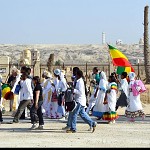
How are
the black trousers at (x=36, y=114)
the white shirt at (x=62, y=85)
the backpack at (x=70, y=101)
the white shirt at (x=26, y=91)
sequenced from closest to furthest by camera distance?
the backpack at (x=70, y=101)
the black trousers at (x=36, y=114)
the white shirt at (x=26, y=91)
the white shirt at (x=62, y=85)

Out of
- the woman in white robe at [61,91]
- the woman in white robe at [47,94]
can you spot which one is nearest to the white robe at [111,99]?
the woman in white robe at [61,91]

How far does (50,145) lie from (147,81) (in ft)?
80.1

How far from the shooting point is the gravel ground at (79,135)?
31.0ft

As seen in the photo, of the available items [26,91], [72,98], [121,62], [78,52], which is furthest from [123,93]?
[78,52]

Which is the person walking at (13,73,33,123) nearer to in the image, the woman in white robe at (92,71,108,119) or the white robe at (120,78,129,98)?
the woman in white robe at (92,71,108,119)

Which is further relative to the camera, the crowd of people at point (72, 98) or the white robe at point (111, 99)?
the white robe at point (111, 99)

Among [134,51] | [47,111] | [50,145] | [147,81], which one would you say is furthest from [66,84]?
[134,51]

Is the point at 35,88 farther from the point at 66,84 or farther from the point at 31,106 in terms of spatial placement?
the point at 66,84

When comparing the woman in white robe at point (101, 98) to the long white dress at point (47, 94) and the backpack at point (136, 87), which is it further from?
the long white dress at point (47, 94)

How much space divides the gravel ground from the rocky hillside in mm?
84155

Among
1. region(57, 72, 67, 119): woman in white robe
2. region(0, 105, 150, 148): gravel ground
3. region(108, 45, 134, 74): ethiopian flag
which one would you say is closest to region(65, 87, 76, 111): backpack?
region(0, 105, 150, 148): gravel ground

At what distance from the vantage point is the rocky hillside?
335 ft

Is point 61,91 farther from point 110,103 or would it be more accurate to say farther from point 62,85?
point 110,103

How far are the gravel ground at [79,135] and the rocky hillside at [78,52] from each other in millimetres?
84155
